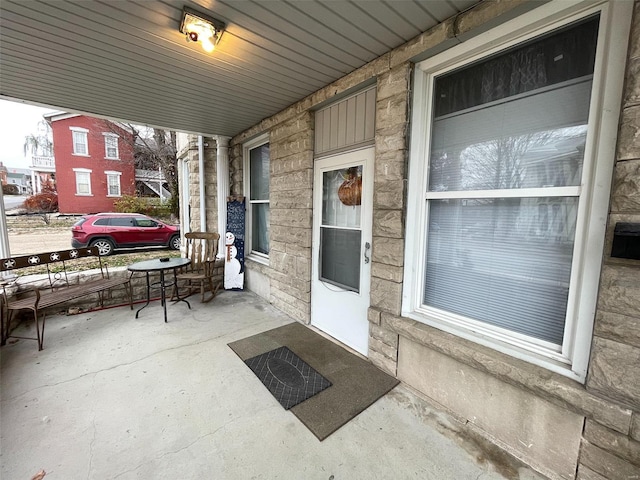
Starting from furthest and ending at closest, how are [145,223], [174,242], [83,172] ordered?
1. [83,172]
2. [174,242]
3. [145,223]

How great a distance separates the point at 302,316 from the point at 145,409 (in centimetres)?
168

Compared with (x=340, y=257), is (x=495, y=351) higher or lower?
lower

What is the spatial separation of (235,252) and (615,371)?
13.8 ft

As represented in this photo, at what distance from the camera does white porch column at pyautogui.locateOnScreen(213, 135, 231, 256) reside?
14.5 ft

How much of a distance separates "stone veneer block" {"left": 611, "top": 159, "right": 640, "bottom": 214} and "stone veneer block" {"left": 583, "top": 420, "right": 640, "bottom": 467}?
1.00 meters

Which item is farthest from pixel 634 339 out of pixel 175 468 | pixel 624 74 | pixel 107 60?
pixel 107 60

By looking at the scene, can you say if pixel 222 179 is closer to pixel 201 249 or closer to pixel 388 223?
pixel 201 249

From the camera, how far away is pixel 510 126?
1567mm

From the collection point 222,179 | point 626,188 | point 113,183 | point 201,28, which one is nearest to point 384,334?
point 626,188

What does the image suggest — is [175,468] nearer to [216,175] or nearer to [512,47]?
[512,47]

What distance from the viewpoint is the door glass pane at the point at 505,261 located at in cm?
142

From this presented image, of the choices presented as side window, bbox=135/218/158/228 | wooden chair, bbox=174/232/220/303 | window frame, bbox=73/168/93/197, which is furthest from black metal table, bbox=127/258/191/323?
window frame, bbox=73/168/93/197

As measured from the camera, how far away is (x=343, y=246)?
2678 mm

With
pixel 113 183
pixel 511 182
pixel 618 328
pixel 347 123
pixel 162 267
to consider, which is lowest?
pixel 162 267
